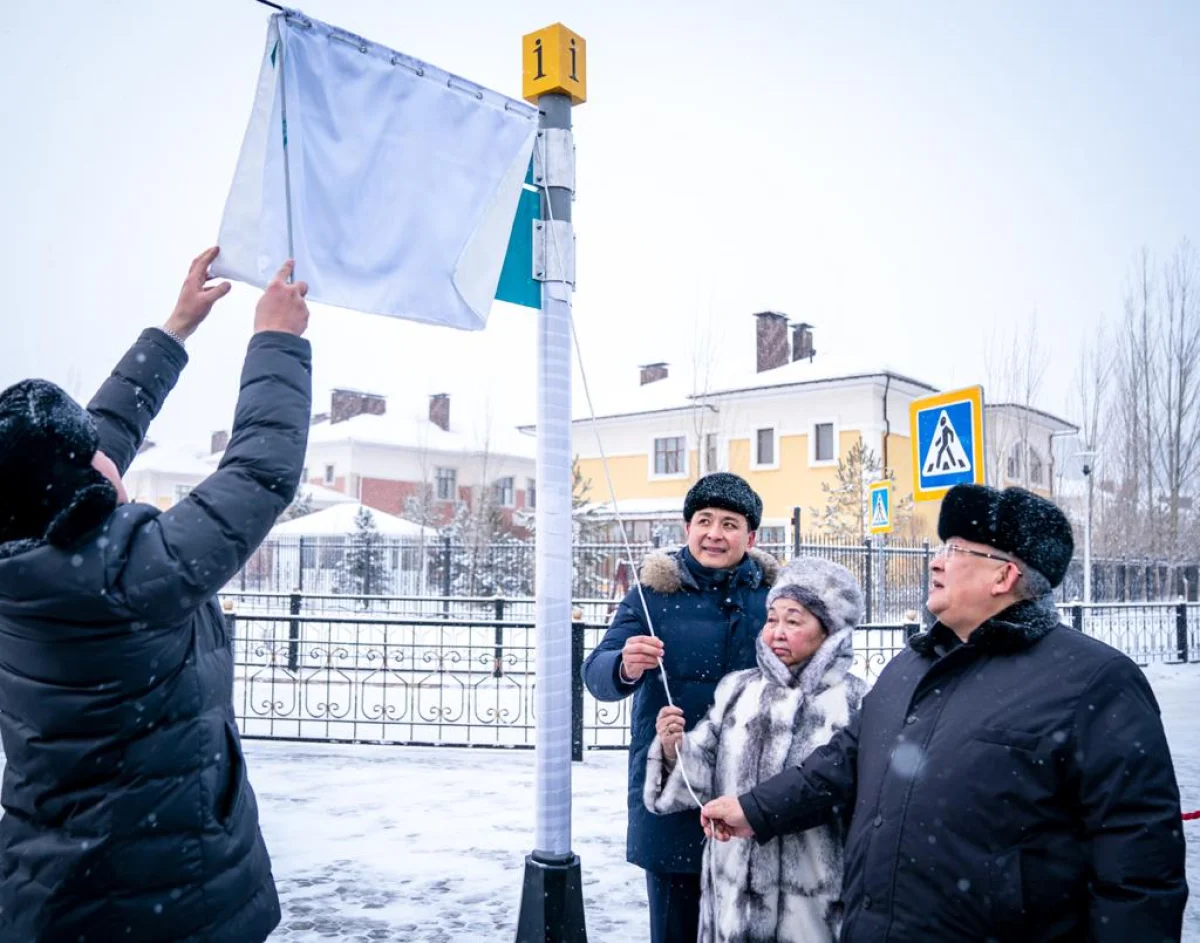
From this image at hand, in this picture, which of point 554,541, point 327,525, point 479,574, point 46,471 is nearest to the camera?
point 46,471

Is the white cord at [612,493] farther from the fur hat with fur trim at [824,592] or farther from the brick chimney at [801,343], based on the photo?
the brick chimney at [801,343]

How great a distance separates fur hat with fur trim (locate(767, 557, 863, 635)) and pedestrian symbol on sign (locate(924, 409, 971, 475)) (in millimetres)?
3368

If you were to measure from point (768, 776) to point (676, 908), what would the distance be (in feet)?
2.60

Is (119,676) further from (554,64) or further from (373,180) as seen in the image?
(554,64)

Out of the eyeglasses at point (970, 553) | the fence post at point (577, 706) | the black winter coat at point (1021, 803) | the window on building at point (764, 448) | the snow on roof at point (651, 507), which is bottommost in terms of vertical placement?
the fence post at point (577, 706)

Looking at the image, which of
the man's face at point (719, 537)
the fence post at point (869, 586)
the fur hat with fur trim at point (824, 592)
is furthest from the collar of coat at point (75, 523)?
the fence post at point (869, 586)

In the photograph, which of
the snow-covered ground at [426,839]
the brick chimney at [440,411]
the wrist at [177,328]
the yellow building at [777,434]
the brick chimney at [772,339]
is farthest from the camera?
the brick chimney at [440,411]

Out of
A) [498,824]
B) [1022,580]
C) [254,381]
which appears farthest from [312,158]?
[498,824]

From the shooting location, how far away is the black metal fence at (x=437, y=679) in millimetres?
9141

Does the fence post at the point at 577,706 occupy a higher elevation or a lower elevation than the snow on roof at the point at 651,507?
lower

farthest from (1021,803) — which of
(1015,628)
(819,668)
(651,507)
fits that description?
(651,507)

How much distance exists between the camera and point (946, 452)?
19.9ft

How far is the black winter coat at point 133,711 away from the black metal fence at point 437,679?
20.1 ft

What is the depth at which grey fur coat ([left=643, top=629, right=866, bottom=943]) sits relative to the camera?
272 centimetres
